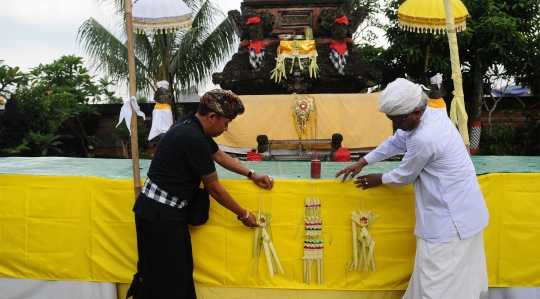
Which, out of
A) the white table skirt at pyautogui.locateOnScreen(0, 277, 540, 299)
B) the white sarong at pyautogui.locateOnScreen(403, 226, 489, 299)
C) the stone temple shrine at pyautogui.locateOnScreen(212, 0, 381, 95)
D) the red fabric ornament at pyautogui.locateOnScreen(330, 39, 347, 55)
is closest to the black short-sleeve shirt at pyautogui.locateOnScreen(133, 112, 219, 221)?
the white table skirt at pyautogui.locateOnScreen(0, 277, 540, 299)

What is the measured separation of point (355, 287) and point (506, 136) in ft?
29.0

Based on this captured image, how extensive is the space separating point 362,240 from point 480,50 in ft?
27.9

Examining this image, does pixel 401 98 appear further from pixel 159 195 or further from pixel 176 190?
pixel 159 195

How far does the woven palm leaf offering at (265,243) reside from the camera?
129 inches

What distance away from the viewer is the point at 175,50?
517 inches

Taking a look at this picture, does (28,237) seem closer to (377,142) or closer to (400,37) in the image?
(377,142)

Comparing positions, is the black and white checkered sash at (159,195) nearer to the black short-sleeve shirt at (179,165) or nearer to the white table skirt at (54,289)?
the black short-sleeve shirt at (179,165)

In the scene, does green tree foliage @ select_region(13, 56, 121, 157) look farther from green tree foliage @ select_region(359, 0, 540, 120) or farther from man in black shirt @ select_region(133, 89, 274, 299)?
man in black shirt @ select_region(133, 89, 274, 299)

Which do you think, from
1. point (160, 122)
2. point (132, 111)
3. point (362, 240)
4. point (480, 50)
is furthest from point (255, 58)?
point (362, 240)

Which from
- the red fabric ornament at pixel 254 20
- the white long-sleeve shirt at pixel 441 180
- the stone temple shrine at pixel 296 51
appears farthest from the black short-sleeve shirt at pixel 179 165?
the red fabric ornament at pixel 254 20

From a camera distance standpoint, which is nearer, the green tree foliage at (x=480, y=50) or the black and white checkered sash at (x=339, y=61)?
the black and white checkered sash at (x=339, y=61)

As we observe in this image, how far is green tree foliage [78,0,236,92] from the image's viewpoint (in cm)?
1265

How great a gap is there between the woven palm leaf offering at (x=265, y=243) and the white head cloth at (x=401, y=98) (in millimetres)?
1033

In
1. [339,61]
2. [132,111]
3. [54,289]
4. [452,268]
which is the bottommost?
[54,289]
